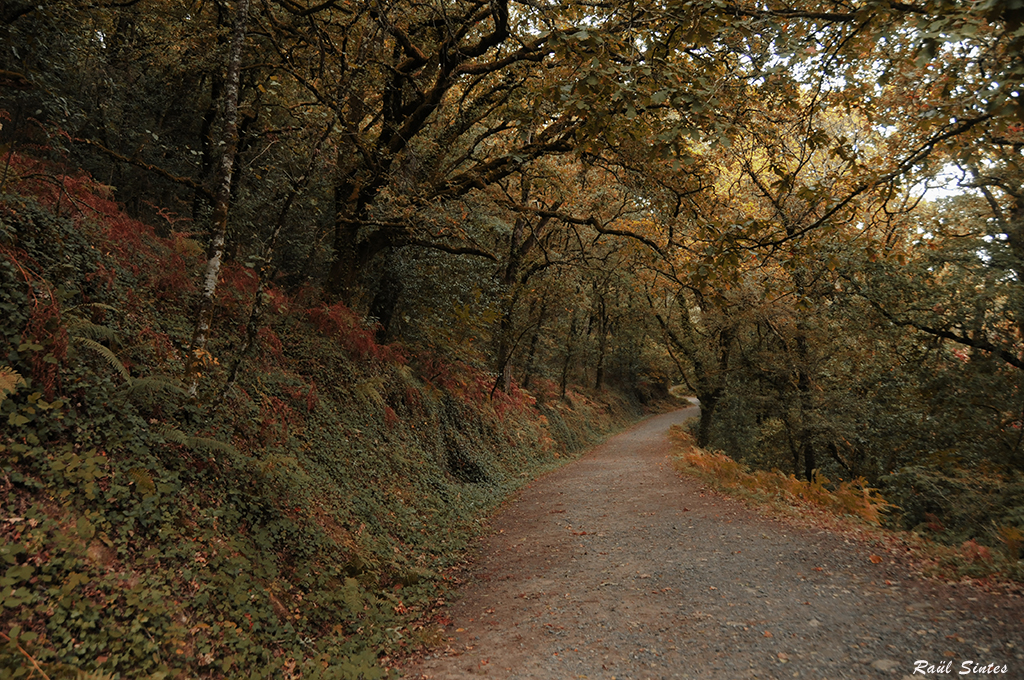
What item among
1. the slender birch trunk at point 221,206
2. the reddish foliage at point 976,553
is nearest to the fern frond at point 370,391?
the slender birch trunk at point 221,206

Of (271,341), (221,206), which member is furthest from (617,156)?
(271,341)

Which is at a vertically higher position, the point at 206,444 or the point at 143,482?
the point at 206,444

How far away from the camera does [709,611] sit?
215 inches

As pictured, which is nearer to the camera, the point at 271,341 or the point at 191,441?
the point at 191,441

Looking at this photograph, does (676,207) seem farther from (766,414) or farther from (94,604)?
(766,414)

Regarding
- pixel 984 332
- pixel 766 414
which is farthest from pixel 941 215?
pixel 766 414

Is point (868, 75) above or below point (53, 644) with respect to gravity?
above

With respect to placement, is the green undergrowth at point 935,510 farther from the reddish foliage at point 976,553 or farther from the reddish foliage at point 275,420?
the reddish foliage at point 275,420

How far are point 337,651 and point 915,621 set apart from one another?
526cm

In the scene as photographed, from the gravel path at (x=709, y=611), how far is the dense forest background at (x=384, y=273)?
39.4 inches

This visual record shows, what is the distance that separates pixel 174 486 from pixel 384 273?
345 inches

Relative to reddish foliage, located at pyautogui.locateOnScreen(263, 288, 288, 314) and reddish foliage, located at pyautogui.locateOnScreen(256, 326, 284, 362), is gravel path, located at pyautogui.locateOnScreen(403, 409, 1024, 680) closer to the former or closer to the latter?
reddish foliage, located at pyautogui.locateOnScreen(256, 326, 284, 362)

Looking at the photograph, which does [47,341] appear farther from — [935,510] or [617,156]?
[935,510]

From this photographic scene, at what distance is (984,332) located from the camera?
10.2m
